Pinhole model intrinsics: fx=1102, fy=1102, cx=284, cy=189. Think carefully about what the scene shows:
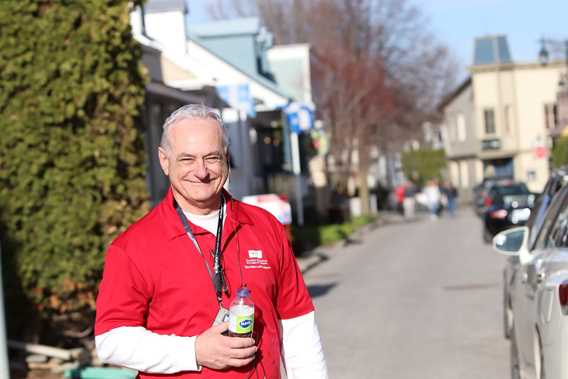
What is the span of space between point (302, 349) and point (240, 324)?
567 millimetres

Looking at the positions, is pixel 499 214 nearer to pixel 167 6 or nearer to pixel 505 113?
pixel 167 6

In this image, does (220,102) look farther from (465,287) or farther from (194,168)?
(194,168)

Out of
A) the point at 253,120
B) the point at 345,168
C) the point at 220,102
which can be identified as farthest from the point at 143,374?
the point at 345,168

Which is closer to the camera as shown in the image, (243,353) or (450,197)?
(243,353)

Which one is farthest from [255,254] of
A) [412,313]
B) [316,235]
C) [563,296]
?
[316,235]

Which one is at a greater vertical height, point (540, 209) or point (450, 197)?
point (540, 209)

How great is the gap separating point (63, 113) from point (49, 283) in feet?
5.38

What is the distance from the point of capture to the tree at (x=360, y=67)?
51062mm

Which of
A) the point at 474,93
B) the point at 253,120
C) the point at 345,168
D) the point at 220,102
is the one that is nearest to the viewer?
the point at 220,102

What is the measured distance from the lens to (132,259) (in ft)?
12.7

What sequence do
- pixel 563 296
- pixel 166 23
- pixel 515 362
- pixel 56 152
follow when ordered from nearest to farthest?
pixel 563 296 < pixel 515 362 < pixel 56 152 < pixel 166 23

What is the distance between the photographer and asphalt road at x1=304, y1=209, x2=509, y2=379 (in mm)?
10859

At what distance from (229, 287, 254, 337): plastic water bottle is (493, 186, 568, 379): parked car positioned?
2.20 m

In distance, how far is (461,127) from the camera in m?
82.9
